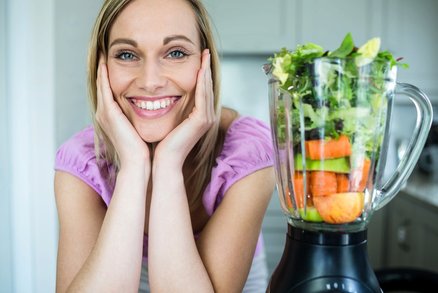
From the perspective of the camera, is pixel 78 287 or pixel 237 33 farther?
pixel 237 33

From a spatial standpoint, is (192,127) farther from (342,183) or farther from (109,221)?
(342,183)

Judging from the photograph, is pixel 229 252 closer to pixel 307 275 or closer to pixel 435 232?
pixel 307 275

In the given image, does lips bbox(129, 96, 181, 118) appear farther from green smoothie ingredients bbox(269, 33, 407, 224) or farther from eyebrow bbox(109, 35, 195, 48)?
green smoothie ingredients bbox(269, 33, 407, 224)

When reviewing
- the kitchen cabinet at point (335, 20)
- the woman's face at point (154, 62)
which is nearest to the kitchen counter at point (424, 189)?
the kitchen cabinet at point (335, 20)

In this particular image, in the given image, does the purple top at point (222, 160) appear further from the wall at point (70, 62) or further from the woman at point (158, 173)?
the wall at point (70, 62)

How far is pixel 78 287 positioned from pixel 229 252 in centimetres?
26

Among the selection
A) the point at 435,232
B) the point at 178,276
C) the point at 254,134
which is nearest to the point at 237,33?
the point at 435,232

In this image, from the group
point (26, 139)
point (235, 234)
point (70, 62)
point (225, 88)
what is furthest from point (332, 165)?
point (225, 88)

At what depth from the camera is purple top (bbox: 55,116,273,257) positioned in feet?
2.90

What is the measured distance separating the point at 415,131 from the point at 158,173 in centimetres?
43

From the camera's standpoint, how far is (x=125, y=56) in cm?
84

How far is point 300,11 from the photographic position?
2.47 meters

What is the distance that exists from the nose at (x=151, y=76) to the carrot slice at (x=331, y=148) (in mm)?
390

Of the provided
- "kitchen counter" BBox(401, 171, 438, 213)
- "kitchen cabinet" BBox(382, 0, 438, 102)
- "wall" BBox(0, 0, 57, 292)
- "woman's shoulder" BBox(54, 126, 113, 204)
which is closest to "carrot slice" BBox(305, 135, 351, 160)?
"woman's shoulder" BBox(54, 126, 113, 204)
